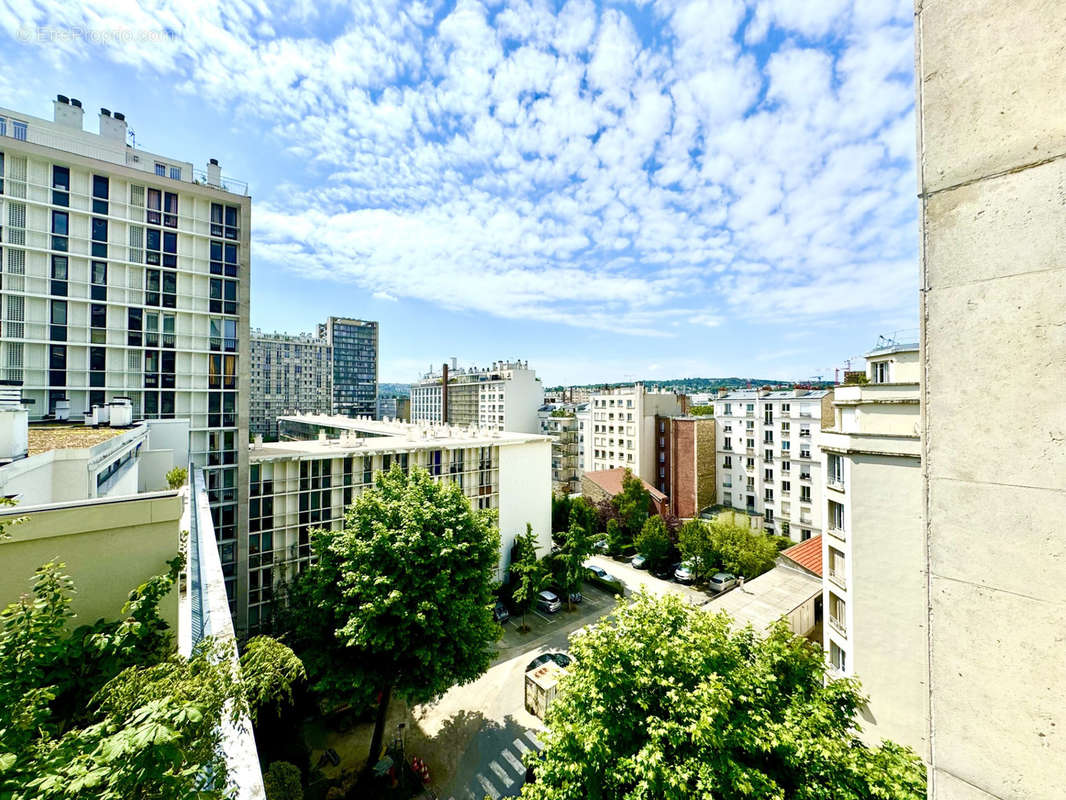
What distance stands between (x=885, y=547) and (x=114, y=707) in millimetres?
13503

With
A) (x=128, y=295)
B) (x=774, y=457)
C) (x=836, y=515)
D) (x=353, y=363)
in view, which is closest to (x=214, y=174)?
(x=128, y=295)

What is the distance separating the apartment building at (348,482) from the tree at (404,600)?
198 inches

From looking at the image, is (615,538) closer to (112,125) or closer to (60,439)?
(60,439)

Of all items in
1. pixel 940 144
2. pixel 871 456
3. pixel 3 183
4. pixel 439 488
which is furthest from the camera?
pixel 3 183

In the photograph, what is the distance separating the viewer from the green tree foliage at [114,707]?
7.25ft

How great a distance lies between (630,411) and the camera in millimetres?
43219

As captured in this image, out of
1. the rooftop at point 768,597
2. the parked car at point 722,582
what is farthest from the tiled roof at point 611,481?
the rooftop at point 768,597

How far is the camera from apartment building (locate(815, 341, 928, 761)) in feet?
31.4

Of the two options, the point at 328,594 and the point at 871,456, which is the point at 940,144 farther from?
the point at 328,594

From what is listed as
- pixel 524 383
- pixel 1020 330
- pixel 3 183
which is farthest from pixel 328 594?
pixel 524 383

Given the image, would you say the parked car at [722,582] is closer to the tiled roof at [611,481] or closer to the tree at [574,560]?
the tree at [574,560]

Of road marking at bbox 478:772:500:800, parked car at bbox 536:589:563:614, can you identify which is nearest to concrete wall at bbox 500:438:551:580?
parked car at bbox 536:589:563:614

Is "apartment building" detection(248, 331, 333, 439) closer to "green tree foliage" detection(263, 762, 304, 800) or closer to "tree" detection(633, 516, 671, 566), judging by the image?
"tree" detection(633, 516, 671, 566)

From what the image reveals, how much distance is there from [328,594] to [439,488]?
4655mm
